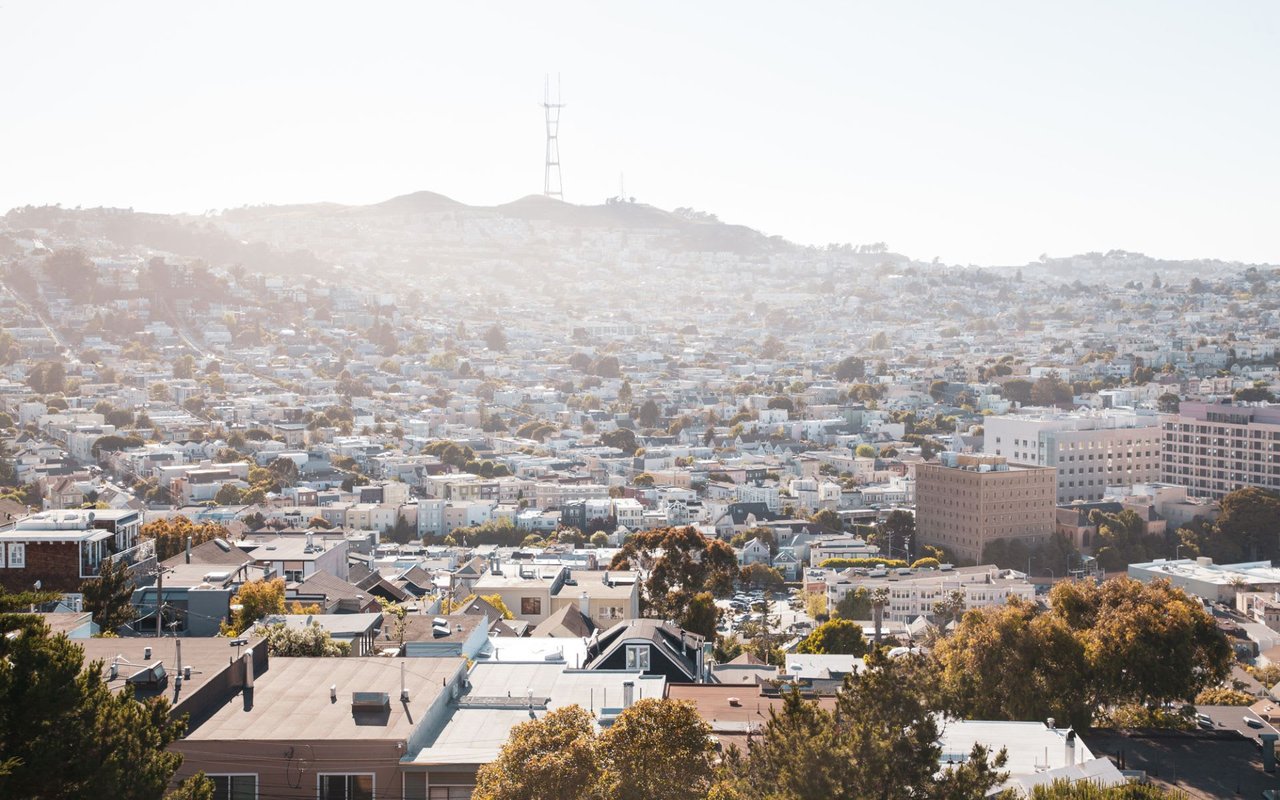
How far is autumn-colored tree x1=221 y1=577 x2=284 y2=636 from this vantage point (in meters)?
17.2

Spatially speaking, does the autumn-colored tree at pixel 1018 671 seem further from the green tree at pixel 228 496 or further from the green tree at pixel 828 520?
the green tree at pixel 228 496

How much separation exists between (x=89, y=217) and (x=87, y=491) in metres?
83.2

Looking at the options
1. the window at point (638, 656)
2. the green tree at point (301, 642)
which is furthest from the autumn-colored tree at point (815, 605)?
the green tree at point (301, 642)

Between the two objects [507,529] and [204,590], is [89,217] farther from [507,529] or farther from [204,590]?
[204,590]

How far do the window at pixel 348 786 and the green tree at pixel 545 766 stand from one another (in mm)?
818

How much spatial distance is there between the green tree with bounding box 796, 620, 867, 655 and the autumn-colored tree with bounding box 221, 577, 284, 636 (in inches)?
398

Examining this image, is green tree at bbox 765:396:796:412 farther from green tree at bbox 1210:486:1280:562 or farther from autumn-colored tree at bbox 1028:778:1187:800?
autumn-colored tree at bbox 1028:778:1187:800

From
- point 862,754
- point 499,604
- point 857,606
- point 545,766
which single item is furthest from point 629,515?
point 862,754

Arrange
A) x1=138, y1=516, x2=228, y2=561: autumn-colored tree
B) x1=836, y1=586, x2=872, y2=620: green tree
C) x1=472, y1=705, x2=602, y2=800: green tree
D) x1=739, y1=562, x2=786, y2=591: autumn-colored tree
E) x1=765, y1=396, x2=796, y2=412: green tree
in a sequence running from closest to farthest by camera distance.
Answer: x1=472, y1=705, x2=602, y2=800: green tree, x1=138, y1=516, x2=228, y2=561: autumn-colored tree, x1=836, y1=586, x2=872, y2=620: green tree, x1=739, y1=562, x2=786, y2=591: autumn-colored tree, x1=765, y1=396, x2=796, y2=412: green tree

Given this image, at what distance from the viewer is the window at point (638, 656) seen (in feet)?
51.7

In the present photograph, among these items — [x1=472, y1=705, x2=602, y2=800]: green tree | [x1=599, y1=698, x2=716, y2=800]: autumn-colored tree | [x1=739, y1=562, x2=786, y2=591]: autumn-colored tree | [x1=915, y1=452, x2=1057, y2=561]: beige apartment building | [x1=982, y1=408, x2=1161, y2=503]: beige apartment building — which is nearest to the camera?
[x1=472, y1=705, x2=602, y2=800]: green tree

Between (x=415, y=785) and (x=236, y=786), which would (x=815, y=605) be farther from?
(x=236, y=786)

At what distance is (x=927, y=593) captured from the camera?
3941cm

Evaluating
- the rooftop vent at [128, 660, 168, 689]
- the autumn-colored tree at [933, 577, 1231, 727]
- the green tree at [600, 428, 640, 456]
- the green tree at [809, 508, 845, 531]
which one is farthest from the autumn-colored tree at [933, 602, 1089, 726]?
the green tree at [600, 428, 640, 456]
